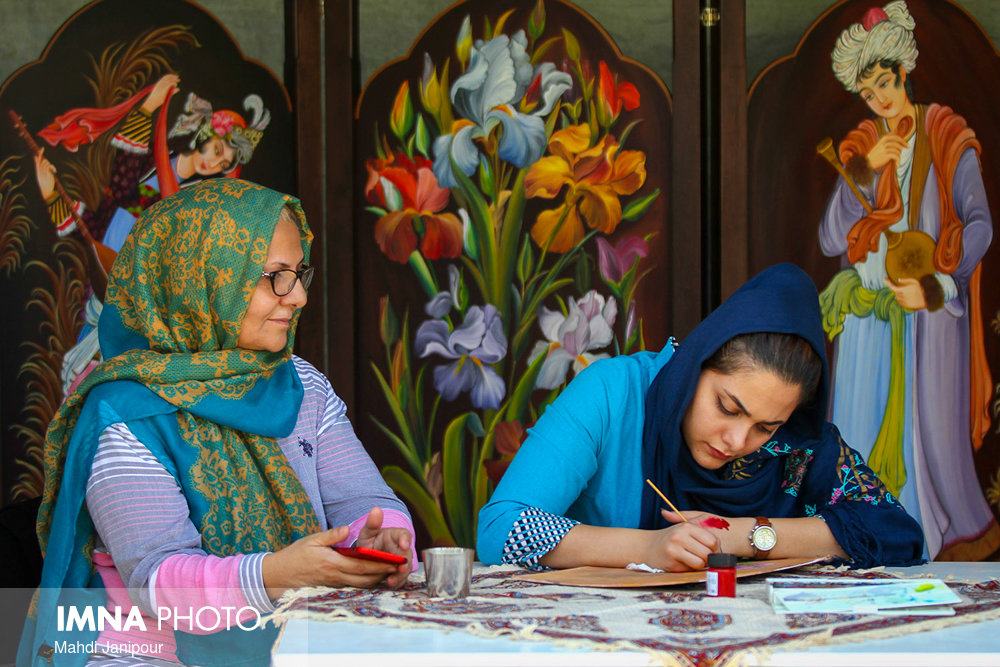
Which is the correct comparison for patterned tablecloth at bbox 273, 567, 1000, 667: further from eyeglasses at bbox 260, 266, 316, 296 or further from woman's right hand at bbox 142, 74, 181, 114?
woman's right hand at bbox 142, 74, 181, 114

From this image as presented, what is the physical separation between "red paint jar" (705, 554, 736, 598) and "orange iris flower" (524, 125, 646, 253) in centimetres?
214

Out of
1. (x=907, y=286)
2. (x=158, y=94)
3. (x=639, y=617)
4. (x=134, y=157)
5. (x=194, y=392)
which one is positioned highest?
(x=158, y=94)

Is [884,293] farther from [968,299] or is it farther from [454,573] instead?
[454,573]

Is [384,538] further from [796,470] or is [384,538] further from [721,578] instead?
[796,470]

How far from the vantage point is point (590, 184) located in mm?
3721

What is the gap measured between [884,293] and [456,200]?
1.56 meters

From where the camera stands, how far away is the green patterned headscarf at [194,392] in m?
2.09

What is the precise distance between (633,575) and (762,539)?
0.36 m

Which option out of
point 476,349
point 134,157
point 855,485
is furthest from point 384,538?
point 134,157

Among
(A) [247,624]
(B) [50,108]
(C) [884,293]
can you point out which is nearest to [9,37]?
(B) [50,108]

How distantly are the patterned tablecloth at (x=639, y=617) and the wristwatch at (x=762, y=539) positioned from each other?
0.26 meters

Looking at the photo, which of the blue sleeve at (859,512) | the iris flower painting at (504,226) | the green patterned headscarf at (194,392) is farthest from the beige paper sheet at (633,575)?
the iris flower painting at (504,226)

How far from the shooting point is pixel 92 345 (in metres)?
3.68

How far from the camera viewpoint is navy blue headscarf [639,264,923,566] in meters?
2.15
